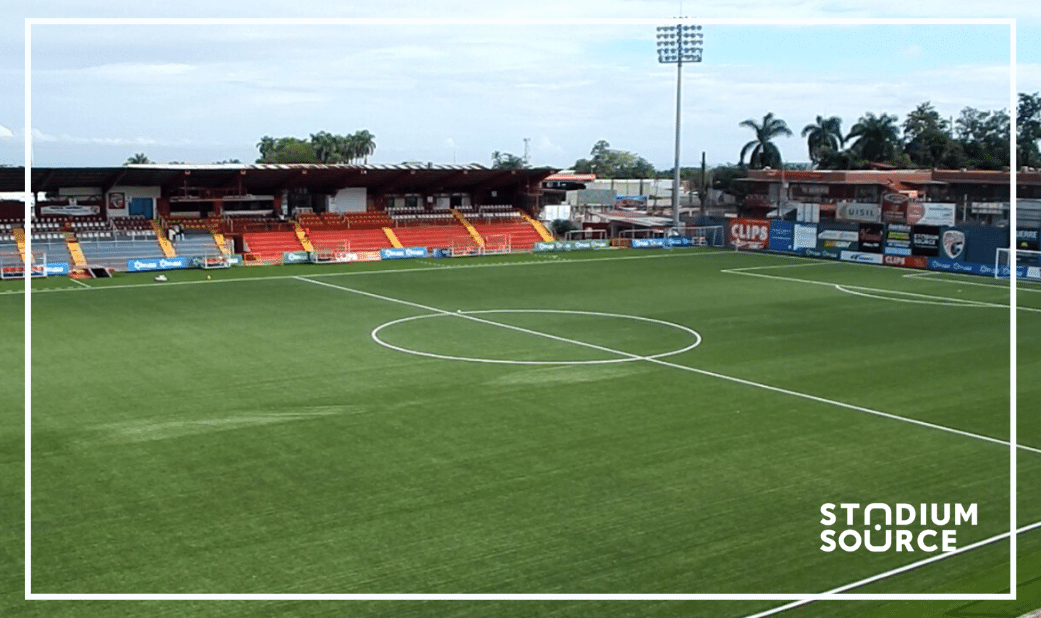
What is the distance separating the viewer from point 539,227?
70.3m

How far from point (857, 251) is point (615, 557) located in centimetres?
4719

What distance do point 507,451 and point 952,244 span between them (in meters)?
40.5

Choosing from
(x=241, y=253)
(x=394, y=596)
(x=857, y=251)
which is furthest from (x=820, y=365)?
(x=241, y=253)

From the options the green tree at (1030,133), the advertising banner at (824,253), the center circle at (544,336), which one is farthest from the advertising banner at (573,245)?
the green tree at (1030,133)

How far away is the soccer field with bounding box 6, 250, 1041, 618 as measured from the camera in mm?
14188

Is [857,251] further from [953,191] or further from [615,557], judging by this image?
[615,557]

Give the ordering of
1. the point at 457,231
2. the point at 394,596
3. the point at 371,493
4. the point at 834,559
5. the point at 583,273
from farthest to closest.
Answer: the point at 457,231 < the point at 583,273 < the point at 371,493 < the point at 834,559 < the point at 394,596

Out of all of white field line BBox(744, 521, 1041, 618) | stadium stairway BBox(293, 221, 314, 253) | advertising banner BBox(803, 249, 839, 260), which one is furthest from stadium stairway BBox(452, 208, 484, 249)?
white field line BBox(744, 521, 1041, 618)

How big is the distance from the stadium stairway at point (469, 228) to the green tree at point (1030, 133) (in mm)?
48305

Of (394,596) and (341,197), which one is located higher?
(341,197)

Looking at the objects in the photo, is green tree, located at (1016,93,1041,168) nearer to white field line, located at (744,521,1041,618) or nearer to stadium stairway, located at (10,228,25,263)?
stadium stairway, located at (10,228,25,263)

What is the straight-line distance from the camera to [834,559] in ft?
48.4

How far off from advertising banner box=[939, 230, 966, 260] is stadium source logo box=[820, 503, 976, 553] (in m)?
39.7

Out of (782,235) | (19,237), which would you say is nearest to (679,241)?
(782,235)
